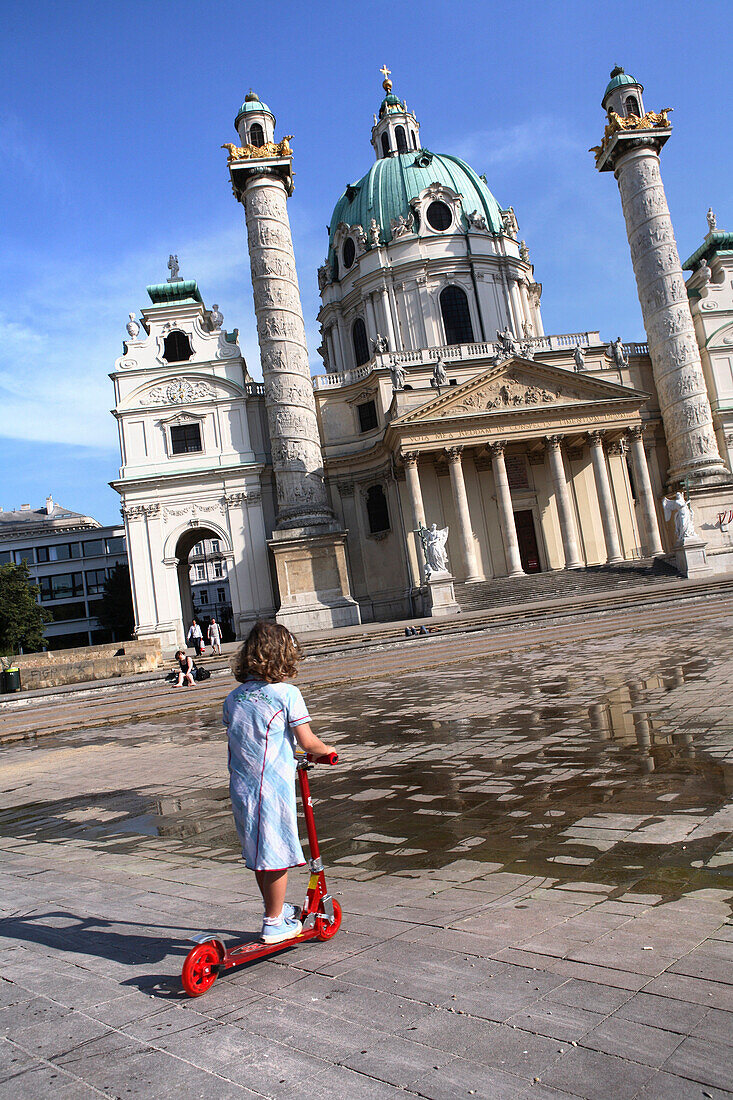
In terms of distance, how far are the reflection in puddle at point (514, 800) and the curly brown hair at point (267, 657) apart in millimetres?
1668

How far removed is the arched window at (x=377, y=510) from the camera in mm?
39531

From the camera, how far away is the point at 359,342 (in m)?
47.6

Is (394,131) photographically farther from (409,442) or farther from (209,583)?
(209,583)

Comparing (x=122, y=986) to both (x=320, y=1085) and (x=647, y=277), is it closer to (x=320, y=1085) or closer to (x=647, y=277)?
(x=320, y=1085)

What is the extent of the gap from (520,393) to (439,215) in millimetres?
18241

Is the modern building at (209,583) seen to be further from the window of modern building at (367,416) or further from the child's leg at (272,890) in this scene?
the child's leg at (272,890)

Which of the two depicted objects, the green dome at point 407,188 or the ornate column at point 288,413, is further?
the green dome at point 407,188

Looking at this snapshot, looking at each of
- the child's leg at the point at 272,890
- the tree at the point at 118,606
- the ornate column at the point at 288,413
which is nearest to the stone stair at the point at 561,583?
the ornate column at the point at 288,413

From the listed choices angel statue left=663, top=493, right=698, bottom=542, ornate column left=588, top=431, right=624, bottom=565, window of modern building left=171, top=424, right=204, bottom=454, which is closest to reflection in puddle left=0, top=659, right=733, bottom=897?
angel statue left=663, top=493, right=698, bottom=542

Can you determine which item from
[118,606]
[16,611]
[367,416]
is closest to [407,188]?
[367,416]

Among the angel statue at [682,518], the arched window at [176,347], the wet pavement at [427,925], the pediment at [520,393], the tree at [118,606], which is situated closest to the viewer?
the wet pavement at [427,925]

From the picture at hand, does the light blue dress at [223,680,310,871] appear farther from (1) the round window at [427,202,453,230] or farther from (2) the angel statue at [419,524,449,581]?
(1) the round window at [427,202,453,230]

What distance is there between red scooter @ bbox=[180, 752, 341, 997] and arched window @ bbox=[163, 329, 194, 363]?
128ft

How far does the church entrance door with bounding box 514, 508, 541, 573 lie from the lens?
3803 cm
